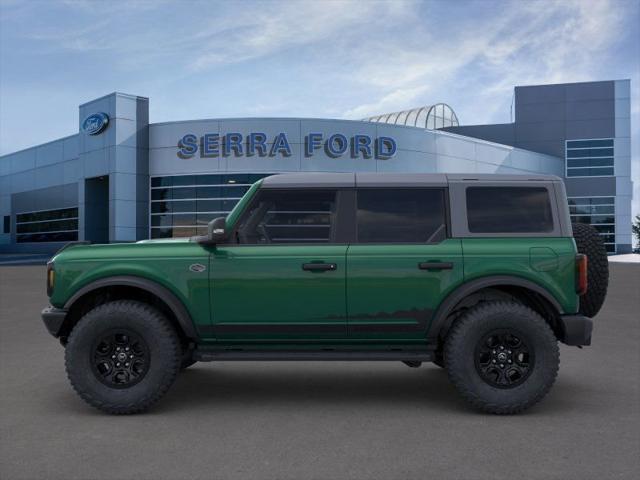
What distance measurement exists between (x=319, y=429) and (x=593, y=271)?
287 cm

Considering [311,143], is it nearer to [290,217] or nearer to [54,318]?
[290,217]

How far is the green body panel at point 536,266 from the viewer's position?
4941 millimetres

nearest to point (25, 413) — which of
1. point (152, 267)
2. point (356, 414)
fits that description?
point (152, 267)

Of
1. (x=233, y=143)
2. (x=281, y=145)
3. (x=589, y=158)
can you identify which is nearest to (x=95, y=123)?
(x=233, y=143)

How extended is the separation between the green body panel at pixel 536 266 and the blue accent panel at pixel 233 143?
31006 millimetres

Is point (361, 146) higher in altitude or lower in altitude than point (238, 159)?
higher

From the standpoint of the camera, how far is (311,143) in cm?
3519

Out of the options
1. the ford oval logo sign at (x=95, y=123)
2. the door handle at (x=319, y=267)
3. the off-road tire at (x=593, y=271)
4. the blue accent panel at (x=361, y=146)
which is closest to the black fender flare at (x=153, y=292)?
the door handle at (x=319, y=267)

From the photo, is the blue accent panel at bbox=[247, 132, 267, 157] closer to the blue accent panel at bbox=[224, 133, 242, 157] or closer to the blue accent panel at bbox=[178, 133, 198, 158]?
the blue accent panel at bbox=[224, 133, 242, 157]

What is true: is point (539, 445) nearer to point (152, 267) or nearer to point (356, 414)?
point (356, 414)

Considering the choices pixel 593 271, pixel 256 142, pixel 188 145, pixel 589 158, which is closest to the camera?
pixel 593 271

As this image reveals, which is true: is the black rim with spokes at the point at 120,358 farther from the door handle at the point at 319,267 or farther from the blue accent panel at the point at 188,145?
the blue accent panel at the point at 188,145

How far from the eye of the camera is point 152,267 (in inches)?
196

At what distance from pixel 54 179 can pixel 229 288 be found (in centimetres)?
4430
